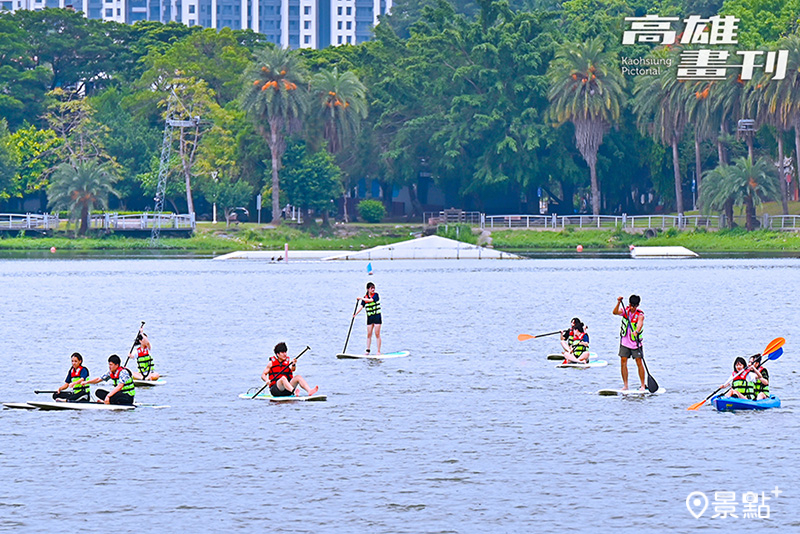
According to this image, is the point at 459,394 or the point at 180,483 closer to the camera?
the point at 180,483

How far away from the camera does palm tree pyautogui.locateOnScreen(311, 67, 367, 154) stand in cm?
12800

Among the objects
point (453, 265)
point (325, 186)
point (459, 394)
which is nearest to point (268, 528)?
point (459, 394)

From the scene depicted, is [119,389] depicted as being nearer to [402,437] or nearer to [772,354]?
[402,437]

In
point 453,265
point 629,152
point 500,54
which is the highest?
point 500,54

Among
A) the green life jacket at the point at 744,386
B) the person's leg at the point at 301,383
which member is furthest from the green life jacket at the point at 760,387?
the person's leg at the point at 301,383

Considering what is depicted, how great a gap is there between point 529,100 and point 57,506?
378 feet

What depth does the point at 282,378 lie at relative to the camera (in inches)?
1174

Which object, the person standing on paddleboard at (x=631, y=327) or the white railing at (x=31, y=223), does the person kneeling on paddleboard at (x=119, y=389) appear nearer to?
the person standing on paddleboard at (x=631, y=327)

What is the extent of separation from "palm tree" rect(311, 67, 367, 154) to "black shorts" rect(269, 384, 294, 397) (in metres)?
98.9

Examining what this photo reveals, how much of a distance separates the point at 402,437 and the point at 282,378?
16.0 ft

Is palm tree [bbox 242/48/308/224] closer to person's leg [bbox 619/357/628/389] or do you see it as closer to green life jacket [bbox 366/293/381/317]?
green life jacket [bbox 366/293/381/317]

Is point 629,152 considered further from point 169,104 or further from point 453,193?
point 169,104

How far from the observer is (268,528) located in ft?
62.2

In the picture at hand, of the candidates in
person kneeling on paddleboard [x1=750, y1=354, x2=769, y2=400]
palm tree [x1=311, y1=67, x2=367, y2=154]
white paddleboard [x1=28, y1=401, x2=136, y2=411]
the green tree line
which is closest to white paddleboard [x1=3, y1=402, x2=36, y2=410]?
white paddleboard [x1=28, y1=401, x2=136, y2=411]
